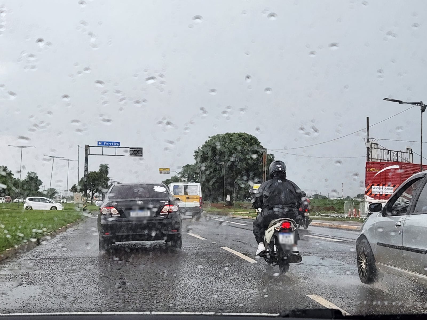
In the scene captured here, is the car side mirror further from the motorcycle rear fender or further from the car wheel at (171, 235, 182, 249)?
the car wheel at (171, 235, 182, 249)

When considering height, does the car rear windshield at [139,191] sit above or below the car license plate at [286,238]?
above

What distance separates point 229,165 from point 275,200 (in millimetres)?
68794

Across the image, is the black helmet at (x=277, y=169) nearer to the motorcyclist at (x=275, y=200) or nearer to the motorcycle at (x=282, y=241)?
the motorcyclist at (x=275, y=200)

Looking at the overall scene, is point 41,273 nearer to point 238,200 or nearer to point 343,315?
point 343,315

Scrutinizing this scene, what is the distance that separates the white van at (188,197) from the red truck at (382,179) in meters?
11.1

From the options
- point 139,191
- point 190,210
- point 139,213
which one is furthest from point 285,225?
point 190,210

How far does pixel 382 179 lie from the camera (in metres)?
28.0

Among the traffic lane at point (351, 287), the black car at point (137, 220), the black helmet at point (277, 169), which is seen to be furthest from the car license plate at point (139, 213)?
the black helmet at point (277, 169)

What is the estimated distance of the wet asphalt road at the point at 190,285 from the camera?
5836 mm

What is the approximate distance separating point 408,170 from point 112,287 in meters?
25.4

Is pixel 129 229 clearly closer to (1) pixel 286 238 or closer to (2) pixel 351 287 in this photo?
(1) pixel 286 238

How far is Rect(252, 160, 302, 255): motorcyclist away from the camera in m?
8.20

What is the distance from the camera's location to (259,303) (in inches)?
232

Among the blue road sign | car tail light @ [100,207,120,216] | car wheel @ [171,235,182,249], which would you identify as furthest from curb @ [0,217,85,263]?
the blue road sign
